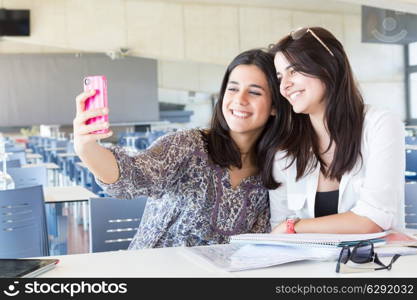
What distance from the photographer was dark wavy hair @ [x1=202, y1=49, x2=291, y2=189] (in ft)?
6.64

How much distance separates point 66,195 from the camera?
395 centimetres

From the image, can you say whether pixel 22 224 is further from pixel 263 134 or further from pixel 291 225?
pixel 291 225

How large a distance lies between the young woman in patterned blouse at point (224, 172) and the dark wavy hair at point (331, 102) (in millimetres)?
105

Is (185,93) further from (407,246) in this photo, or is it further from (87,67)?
(407,246)

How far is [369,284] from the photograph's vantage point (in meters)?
1.20

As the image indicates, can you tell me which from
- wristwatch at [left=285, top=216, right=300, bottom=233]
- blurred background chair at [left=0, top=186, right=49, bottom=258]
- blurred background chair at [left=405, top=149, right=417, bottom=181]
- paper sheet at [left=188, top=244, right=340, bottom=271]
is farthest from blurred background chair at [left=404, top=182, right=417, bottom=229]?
blurred background chair at [left=405, top=149, right=417, bottom=181]

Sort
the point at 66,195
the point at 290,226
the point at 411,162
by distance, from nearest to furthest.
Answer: the point at 290,226
the point at 66,195
the point at 411,162

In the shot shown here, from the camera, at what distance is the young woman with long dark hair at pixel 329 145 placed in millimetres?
1830

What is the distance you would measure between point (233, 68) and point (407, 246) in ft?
2.84

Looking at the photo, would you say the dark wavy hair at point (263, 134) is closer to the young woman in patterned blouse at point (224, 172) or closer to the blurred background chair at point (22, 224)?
the young woman in patterned blouse at point (224, 172)

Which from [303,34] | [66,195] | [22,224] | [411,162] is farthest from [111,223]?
[411,162]

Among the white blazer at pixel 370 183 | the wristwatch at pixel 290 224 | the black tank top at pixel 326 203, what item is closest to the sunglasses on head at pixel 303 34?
the white blazer at pixel 370 183

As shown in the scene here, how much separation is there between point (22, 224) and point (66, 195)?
2.65 ft

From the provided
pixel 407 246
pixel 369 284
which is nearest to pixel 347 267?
pixel 369 284
